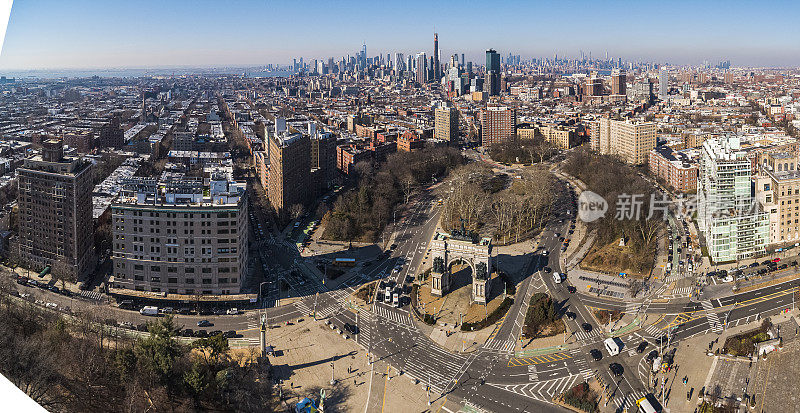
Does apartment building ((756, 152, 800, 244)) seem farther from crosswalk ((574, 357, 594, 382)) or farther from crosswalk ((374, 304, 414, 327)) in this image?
crosswalk ((374, 304, 414, 327))

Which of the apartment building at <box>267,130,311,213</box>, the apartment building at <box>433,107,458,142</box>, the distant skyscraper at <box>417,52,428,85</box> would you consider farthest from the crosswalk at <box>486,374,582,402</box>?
the distant skyscraper at <box>417,52,428,85</box>

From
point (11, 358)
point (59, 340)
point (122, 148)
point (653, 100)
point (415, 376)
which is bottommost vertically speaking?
point (415, 376)

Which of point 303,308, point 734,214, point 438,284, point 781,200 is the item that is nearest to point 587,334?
point 438,284

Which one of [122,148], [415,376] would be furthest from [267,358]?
[122,148]

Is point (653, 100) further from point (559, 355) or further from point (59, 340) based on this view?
point (59, 340)

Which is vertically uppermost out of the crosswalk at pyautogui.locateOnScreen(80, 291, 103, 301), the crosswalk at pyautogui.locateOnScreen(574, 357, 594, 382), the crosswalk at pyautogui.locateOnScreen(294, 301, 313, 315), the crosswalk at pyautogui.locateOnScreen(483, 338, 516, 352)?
the crosswalk at pyautogui.locateOnScreen(80, 291, 103, 301)

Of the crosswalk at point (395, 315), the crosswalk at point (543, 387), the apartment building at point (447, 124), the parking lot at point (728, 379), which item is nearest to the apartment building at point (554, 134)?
the apartment building at point (447, 124)

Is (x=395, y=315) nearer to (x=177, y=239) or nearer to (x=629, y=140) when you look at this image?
(x=177, y=239)
